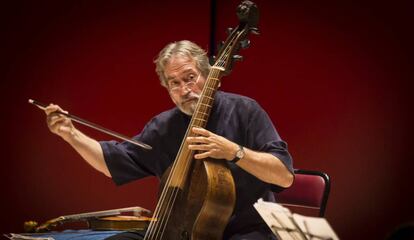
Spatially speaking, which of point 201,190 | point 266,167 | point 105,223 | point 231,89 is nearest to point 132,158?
point 105,223

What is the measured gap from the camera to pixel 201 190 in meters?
2.04

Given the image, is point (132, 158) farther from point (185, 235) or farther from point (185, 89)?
point (185, 235)

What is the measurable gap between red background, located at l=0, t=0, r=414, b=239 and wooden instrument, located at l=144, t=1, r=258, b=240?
4.00 feet

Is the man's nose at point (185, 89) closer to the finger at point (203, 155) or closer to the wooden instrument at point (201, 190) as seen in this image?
the wooden instrument at point (201, 190)

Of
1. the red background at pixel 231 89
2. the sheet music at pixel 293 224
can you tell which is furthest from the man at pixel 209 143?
the red background at pixel 231 89

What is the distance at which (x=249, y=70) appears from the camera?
11.9 ft

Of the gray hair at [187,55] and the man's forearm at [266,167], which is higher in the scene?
the gray hair at [187,55]

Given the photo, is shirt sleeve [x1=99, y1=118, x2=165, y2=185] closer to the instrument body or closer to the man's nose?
the man's nose

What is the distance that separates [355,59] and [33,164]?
2.05 meters

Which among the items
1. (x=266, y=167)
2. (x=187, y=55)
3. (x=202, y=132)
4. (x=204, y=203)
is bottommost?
(x=204, y=203)

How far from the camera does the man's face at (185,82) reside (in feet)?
7.70

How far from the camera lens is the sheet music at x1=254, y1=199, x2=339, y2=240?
1455 mm

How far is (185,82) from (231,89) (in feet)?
4.47

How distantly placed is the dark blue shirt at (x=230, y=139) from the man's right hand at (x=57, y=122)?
21 cm
